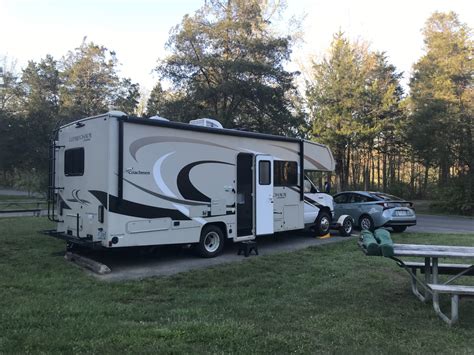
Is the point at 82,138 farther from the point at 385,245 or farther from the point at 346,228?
the point at 346,228

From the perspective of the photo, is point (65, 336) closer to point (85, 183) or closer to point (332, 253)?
point (85, 183)

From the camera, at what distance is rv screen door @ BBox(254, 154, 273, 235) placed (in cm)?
1009

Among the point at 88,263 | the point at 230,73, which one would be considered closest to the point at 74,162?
the point at 88,263

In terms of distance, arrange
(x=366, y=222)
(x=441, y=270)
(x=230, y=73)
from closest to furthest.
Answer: (x=441, y=270) < (x=366, y=222) < (x=230, y=73)

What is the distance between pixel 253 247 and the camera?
9547 mm

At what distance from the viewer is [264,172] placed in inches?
403

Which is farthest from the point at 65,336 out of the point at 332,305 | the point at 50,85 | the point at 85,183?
the point at 50,85

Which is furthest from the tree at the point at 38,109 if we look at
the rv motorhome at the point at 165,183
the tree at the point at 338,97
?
the rv motorhome at the point at 165,183

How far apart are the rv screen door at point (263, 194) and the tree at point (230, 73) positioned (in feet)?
42.5

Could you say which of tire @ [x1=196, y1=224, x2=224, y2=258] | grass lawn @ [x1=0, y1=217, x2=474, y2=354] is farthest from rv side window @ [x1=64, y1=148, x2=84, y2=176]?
tire @ [x1=196, y1=224, x2=224, y2=258]

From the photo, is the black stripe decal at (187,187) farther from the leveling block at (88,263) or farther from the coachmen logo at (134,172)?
the leveling block at (88,263)

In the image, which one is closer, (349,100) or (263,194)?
(263,194)

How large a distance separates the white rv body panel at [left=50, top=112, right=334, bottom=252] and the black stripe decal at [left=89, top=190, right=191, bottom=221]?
0.06 ft

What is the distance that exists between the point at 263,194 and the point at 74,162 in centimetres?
425
